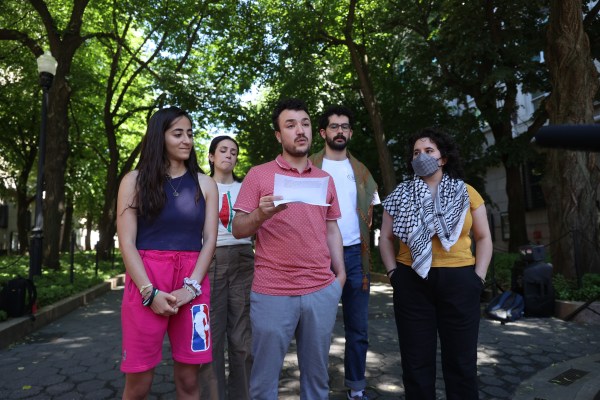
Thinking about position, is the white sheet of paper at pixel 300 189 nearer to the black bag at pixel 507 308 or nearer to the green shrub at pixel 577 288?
the black bag at pixel 507 308

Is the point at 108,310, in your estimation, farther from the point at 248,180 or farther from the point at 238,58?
the point at 238,58

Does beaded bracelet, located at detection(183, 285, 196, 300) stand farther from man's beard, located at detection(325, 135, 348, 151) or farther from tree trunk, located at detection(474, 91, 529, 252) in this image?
tree trunk, located at detection(474, 91, 529, 252)

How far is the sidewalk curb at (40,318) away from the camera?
6.78m

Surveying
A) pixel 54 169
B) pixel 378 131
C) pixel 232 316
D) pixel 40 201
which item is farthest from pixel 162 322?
pixel 54 169

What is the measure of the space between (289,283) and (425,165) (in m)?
1.29

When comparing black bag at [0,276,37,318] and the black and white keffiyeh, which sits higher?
the black and white keffiyeh

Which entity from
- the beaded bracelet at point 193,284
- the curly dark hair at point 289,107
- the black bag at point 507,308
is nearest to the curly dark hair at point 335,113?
the curly dark hair at point 289,107

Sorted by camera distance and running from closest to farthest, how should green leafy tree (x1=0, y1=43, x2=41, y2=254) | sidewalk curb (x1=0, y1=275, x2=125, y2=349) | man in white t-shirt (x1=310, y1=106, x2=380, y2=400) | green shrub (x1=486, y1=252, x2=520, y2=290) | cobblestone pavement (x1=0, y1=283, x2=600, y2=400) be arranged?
1. man in white t-shirt (x1=310, y1=106, x2=380, y2=400)
2. cobblestone pavement (x1=0, y1=283, x2=600, y2=400)
3. sidewalk curb (x1=0, y1=275, x2=125, y2=349)
4. green shrub (x1=486, y1=252, x2=520, y2=290)
5. green leafy tree (x1=0, y1=43, x2=41, y2=254)

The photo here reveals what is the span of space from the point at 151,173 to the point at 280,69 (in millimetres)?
14282

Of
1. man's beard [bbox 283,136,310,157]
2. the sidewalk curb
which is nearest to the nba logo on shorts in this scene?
man's beard [bbox 283,136,310,157]

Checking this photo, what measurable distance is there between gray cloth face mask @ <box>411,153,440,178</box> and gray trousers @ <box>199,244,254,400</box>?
1477 mm

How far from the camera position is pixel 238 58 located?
17703 mm

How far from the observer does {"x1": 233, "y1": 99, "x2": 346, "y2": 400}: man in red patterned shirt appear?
2.83 meters

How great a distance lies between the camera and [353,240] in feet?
13.1
